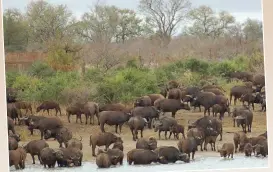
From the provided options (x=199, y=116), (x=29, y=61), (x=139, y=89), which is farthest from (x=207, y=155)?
(x=29, y=61)

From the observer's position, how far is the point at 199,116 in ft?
11.8

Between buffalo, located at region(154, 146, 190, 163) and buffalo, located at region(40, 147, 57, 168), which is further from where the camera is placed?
buffalo, located at region(154, 146, 190, 163)

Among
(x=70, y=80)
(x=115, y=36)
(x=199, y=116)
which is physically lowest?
(x=199, y=116)

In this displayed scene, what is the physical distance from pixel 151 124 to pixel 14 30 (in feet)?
3.02

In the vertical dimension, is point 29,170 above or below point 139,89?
below

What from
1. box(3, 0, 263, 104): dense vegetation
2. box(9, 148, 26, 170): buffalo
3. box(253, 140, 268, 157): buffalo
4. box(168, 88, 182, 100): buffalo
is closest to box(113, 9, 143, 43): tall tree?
box(3, 0, 263, 104): dense vegetation

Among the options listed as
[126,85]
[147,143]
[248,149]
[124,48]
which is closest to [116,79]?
[126,85]

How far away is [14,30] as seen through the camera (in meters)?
3.43

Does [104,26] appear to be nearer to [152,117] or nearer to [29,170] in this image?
[152,117]

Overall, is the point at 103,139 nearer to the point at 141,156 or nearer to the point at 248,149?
the point at 141,156

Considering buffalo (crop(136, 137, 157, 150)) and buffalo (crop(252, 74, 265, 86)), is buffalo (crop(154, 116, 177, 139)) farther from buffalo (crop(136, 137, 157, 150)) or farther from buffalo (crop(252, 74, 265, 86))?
buffalo (crop(252, 74, 265, 86))

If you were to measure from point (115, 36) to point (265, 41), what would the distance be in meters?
0.86

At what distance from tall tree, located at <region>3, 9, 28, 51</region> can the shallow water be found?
65 centimetres

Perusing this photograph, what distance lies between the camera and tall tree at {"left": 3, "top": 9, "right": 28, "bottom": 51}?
3.42m
